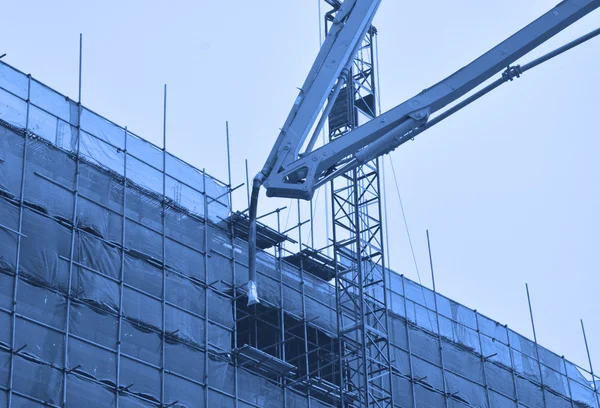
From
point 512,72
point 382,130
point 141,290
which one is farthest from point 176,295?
point 512,72

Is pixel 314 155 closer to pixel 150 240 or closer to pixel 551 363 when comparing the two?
pixel 150 240

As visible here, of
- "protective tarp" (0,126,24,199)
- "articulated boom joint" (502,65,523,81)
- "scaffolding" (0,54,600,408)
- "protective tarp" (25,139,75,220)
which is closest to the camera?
"scaffolding" (0,54,600,408)

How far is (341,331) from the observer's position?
35531 millimetres

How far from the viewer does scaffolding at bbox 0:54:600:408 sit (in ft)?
92.1

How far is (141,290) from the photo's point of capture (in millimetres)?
30688

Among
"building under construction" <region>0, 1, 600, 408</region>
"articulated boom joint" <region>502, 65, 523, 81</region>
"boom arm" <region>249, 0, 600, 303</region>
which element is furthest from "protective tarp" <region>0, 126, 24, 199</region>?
"articulated boom joint" <region>502, 65, 523, 81</region>

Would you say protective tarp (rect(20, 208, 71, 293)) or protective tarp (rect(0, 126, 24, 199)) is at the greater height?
protective tarp (rect(0, 126, 24, 199))

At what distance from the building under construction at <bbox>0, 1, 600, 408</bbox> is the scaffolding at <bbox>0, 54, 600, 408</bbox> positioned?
0.04 metres

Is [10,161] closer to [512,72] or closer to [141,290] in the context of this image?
[141,290]

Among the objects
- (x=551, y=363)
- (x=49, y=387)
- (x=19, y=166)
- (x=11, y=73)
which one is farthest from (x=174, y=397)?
(x=551, y=363)

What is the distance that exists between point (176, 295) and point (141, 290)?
1233 millimetres

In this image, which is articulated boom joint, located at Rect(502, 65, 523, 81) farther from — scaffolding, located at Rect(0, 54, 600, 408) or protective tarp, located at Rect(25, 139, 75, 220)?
protective tarp, located at Rect(25, 139, 75, 220)

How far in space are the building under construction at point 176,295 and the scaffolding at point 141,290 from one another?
40 mm

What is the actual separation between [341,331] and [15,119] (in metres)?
10.9
